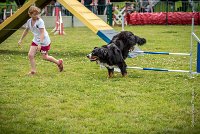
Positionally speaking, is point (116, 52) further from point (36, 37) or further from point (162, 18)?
point (162, 18)

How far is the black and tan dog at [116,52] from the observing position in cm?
930

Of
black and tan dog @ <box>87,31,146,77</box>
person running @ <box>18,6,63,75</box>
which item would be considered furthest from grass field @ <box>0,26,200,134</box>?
person running @ <box>18,6,63,75</box>

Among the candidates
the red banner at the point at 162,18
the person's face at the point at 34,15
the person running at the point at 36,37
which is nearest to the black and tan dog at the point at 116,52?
the person running at the point at 36,37

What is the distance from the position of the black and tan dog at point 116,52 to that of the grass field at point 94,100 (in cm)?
30

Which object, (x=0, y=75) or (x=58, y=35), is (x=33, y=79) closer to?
(x=0, y=75)

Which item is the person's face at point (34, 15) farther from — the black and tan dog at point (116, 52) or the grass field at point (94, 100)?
the black and tan dog at point (116, 52)

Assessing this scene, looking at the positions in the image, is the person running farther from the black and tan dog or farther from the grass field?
the black and tan dog

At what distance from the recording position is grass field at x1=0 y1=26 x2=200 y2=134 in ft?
18.9

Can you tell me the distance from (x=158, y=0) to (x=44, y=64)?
23.1 metres

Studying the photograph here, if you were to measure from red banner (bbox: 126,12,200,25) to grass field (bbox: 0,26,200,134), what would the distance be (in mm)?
17014

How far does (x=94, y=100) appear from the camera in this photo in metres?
7.28

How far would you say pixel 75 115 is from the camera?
20.8 ft

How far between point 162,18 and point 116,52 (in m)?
20.1

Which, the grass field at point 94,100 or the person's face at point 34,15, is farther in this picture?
the person's face at point 34,15
